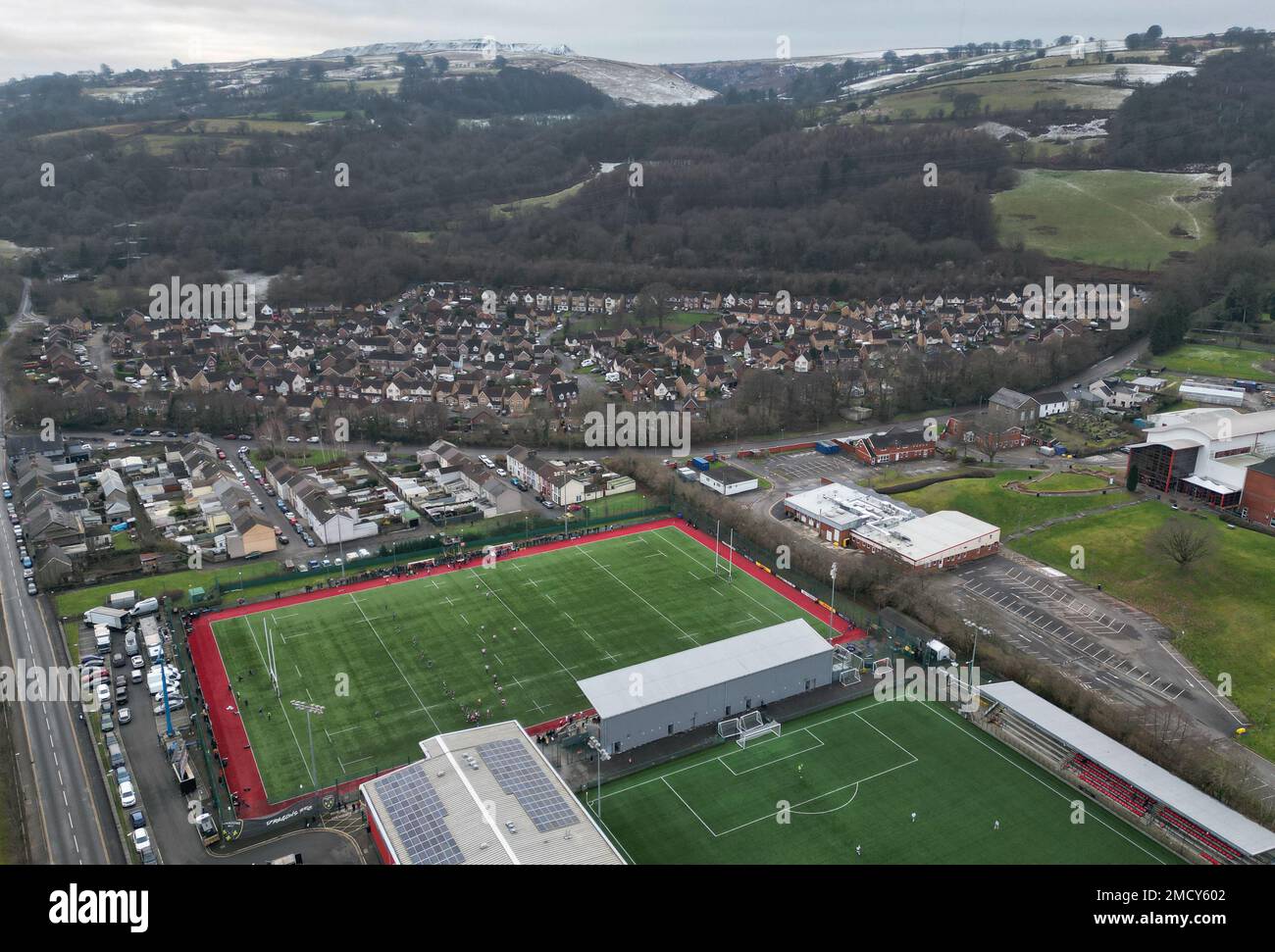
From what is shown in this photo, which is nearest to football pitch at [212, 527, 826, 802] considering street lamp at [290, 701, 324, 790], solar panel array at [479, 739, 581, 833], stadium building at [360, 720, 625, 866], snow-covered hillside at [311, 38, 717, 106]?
street lamp at [290, 701, 324, 790]

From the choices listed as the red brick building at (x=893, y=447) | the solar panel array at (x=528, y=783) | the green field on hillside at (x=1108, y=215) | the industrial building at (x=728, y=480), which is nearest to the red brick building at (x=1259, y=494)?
the red brick building at (x=893, y=447)

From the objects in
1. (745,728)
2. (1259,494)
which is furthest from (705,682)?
(1259,494)

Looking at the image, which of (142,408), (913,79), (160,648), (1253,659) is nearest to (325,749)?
(160,648)

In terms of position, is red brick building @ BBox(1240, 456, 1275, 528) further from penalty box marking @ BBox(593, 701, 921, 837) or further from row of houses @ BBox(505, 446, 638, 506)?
row of houses @ BBox(505, 446, 638, 506)

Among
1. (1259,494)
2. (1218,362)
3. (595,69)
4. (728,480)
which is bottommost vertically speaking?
(728,480)

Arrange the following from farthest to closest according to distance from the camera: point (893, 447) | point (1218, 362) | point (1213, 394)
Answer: point (1218, 362) → point (1213, 394) → point (893, 447)

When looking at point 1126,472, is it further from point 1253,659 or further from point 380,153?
point 380,153

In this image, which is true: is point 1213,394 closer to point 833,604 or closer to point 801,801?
point 833,604
